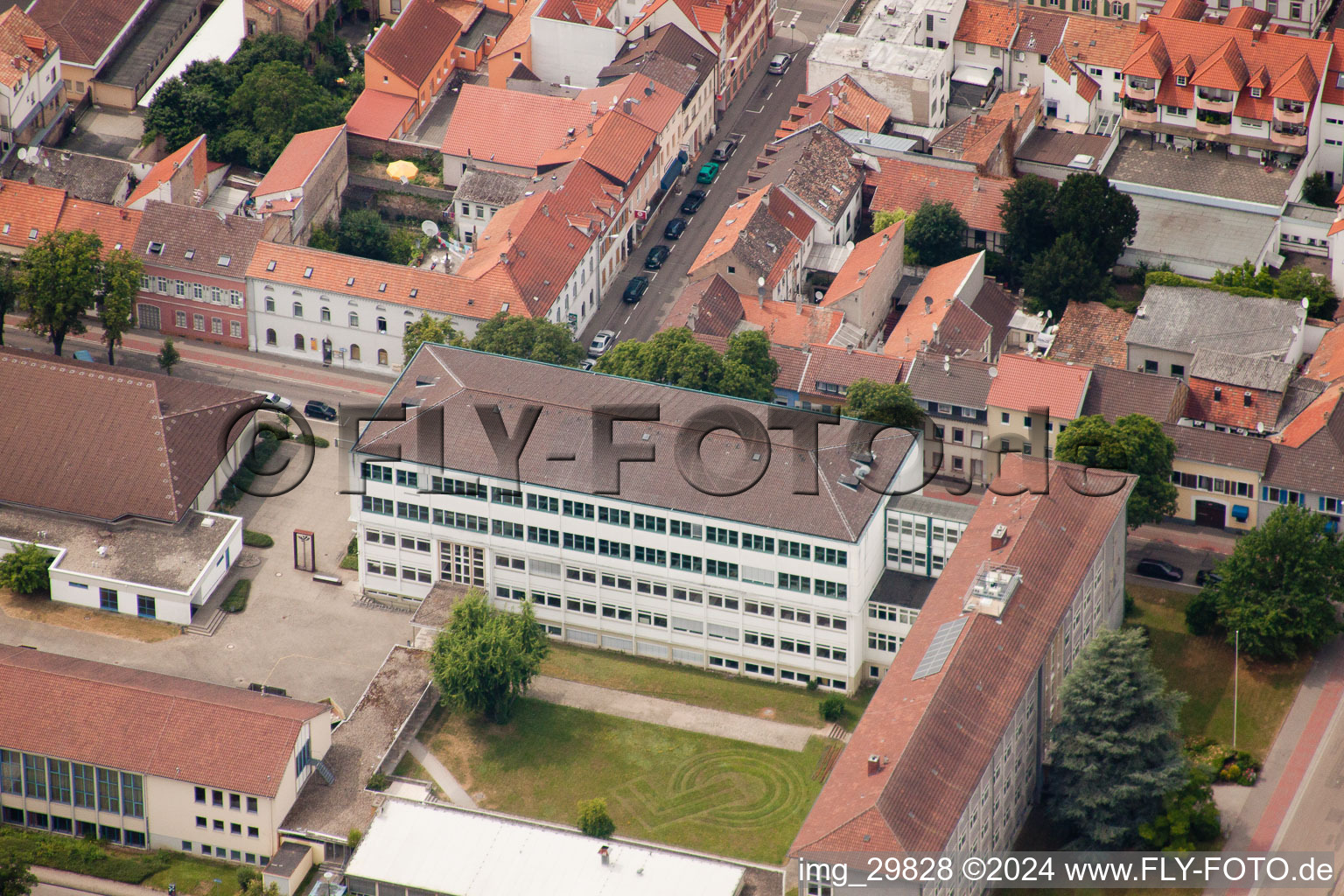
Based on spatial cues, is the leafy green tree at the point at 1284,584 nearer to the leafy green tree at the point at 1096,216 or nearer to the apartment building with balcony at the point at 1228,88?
the leafy green tree at the point at 1096,216

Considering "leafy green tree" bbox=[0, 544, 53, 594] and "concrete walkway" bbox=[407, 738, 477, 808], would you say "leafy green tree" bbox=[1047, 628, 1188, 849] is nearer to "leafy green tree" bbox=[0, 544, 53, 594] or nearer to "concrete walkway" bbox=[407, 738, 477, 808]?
"concrete walkway" bbox=[407, 738, 477, 808]

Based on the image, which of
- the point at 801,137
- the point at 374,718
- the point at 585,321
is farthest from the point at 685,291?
the point at 374,718

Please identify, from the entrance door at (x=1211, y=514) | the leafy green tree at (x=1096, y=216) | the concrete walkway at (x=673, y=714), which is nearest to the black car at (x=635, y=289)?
the leafy green tree at (x=1096, y=216)

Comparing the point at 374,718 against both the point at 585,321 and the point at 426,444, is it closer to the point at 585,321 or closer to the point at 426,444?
the point at 426,444

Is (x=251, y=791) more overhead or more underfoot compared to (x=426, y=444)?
more underfoot

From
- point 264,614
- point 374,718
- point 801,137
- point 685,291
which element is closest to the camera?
point 374,718

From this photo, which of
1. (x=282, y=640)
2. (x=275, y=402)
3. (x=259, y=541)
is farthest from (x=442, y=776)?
(x=275, y=402)
